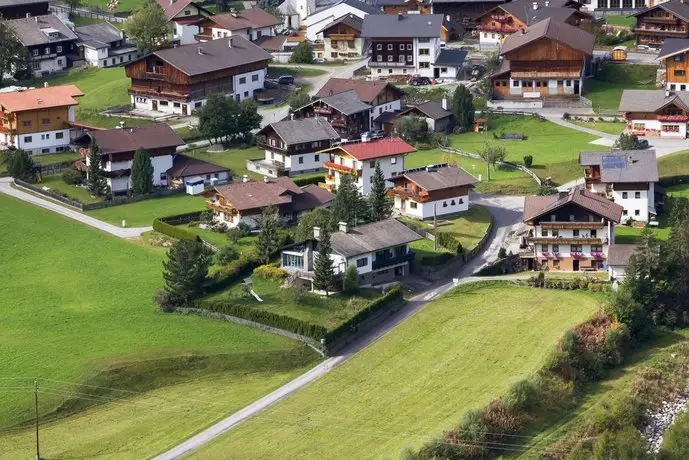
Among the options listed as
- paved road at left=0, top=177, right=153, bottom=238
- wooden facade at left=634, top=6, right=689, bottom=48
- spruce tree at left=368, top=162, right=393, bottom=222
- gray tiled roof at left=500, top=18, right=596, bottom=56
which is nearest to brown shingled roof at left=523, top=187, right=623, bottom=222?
spruce tree at left=368, top=162, right=393, bottom=222

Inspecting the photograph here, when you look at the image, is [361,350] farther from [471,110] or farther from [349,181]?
[471,110]

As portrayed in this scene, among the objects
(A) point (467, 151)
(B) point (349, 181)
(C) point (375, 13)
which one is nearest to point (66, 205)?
(B) point (349, 181)

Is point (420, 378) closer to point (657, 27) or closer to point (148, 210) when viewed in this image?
point (148, 210)

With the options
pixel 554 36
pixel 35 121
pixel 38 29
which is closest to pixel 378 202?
pixel 35 121

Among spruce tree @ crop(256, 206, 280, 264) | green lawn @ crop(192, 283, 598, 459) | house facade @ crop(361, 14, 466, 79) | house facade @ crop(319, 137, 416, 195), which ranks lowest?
green lawn @ crop(192, 283, 598, 459)

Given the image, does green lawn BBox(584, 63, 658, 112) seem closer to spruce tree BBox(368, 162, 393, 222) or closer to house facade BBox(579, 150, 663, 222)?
house facade BBox(579, 150, 663, 222)
